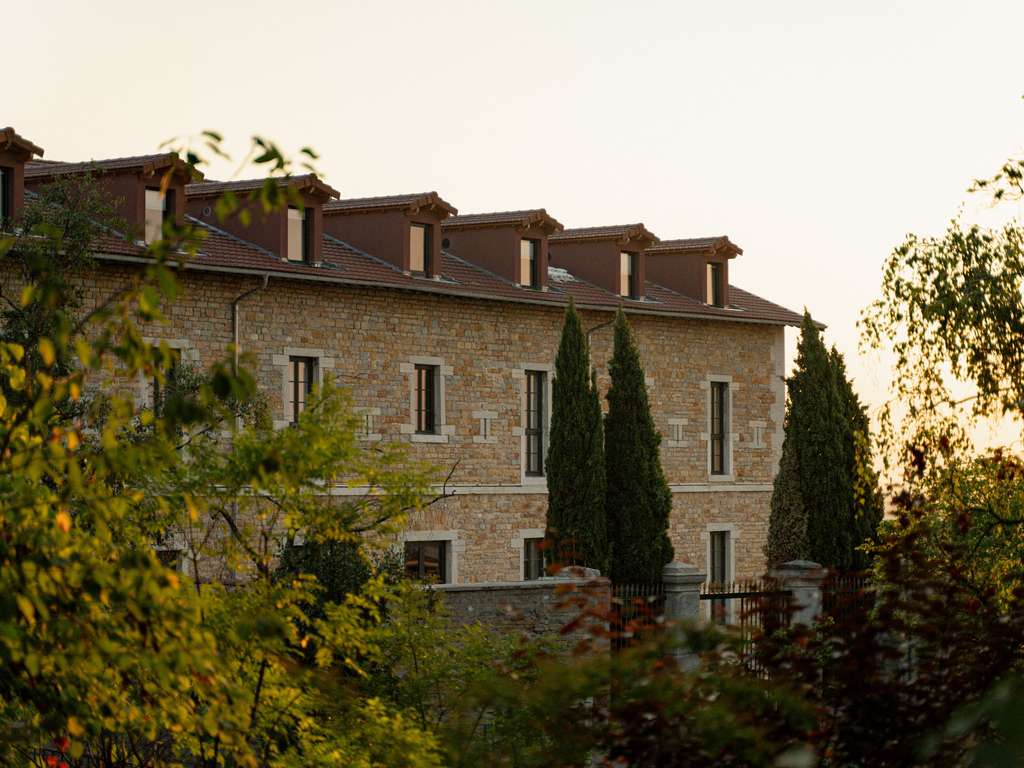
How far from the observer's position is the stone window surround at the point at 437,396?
26094 mm

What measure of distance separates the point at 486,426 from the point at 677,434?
15.1ft

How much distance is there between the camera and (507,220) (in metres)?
28.2

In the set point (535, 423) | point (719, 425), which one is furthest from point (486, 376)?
point (719, 425)

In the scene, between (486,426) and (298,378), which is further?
(486,426)

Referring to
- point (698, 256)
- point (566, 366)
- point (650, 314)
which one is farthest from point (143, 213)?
point (698, 256)

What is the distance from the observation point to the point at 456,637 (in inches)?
464

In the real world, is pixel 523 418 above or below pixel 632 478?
above

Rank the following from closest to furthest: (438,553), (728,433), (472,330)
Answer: (438,553)
(472,330)
(728,433)

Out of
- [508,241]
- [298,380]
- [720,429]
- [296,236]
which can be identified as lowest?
[720,429]

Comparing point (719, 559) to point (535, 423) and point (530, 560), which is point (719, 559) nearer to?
point (530, 560)

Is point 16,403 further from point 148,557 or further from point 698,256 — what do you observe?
point 698,256

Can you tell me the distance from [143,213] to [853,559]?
14188mm

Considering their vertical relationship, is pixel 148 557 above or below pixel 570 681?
above

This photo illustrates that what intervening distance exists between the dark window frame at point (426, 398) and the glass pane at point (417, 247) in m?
1.73
